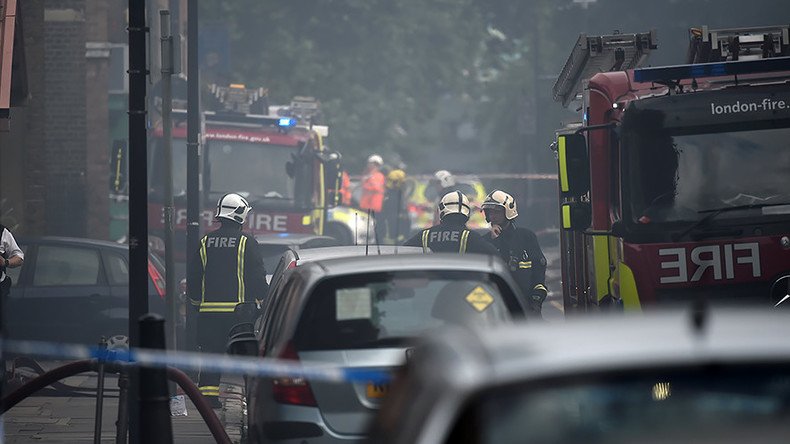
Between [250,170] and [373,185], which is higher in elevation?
[373,185]

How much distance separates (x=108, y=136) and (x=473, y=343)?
2622 cm

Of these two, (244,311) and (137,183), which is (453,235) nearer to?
(244,311)

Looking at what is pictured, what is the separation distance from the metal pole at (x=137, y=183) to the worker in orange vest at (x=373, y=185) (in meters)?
23.0

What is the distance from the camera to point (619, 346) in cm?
320

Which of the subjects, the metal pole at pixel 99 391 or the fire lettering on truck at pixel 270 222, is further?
the fire lettering on truck at pixel 270 222

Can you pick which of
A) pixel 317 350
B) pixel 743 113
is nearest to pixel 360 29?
pixel 743 113

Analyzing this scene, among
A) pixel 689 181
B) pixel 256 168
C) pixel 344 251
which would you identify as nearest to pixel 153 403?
pixel 344 251

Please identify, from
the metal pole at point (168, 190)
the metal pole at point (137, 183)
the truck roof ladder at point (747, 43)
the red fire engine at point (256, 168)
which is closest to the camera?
the metal pole at point (137, 183)

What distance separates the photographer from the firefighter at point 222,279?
13.2 m

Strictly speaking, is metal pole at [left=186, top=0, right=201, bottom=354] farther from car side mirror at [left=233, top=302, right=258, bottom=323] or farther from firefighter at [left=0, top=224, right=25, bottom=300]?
car side mirror at [left=233, top=302, right=258, bottom=323]

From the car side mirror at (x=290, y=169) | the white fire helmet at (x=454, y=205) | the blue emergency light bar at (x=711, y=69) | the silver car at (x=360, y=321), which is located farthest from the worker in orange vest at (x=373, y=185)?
the silver car at (x=360, y=321)

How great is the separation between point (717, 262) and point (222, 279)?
487 cm

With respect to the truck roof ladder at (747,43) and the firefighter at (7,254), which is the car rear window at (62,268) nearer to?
the firefighter at (7,254)

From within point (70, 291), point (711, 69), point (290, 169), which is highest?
point (290, 169)
